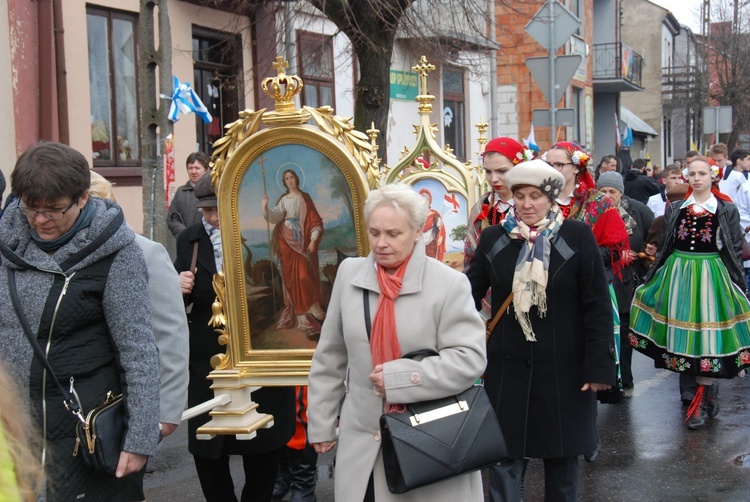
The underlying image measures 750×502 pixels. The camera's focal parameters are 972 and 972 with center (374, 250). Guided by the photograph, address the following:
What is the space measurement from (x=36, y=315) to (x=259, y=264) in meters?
1.80

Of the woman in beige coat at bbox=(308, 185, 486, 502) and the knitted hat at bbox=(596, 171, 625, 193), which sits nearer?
the woman in beige coat at bbox=(308, 185, 486, 502)

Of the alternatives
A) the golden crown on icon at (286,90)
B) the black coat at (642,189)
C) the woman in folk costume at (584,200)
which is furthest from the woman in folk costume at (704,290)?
the black coat at (642,189)

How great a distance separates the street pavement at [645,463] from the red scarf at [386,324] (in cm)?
244

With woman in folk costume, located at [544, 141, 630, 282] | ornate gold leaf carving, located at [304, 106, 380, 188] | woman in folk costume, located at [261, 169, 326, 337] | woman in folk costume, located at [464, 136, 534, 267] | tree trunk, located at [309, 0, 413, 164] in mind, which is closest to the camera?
ornate gold leaf carving, located at [304, 106, 380, 188]

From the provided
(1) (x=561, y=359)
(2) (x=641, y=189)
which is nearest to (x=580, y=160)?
(1) (x=561, y=359)

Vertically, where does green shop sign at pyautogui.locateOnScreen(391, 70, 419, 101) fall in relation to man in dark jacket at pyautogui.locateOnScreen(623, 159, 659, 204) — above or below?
above

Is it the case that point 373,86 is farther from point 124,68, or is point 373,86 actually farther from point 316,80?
point 316,80

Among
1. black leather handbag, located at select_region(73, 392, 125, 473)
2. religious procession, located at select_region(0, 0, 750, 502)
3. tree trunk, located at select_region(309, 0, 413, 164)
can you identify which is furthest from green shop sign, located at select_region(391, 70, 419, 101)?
black leather handbag, located at select_region(73, 392, 125, 473)

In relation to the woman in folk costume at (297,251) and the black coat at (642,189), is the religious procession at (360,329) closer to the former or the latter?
the woman in folk costume at (297,251)

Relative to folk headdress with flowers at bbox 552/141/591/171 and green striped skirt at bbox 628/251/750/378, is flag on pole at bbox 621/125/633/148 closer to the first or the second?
green striped skirt at bbox 628/251/750/378

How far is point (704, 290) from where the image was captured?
731 cm

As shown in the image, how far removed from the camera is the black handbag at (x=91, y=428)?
3.27 metres

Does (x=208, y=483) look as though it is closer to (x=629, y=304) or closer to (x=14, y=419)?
(x=14, y=419)

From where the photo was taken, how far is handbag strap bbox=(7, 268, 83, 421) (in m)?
3.26
